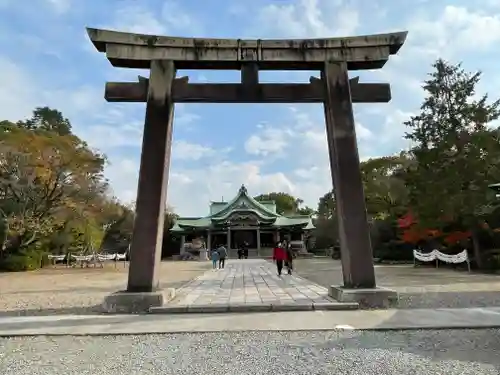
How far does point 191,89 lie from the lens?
9.62 meters

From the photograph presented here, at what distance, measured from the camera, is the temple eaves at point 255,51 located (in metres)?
9.46

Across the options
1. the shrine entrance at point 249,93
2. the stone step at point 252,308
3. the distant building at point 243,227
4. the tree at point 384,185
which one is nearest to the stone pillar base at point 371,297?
the shrine entrance at point 249,93

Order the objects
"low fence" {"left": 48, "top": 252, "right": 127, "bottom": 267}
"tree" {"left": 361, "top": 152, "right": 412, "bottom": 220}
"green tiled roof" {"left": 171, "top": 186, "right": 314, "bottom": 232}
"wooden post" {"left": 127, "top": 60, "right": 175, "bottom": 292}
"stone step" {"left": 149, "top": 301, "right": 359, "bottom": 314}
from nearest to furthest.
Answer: "stone step" {"left": 149, "top": 301, "right": 359, "bottom": 314}
"wooden post" {"left": 127, "top": 60, "right": 175, "bottom": 292}
"low fence" {"left": 48, "top": 252, "right": 127, "bottom": 267}
"tree" {"left": 361, "top": 152, "right": 412, "bottom": 220}
"green tiled roof" {"left": 171, "top": 186, "right": 314, "bottom": 232}

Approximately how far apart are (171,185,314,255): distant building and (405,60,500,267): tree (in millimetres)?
23832

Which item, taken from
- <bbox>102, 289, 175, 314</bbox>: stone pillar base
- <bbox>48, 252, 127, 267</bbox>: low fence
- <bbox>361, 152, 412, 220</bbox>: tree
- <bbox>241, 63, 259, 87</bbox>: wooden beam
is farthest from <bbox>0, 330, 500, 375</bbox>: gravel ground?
<bbox>361, 152, 412, 220</bbox>: tree

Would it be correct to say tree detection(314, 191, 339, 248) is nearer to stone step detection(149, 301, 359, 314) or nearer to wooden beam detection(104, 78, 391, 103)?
wooden beam detection(104, 78, 391, 103)

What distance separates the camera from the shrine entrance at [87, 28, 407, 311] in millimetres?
8992

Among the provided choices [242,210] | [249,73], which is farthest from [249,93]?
[242,210]

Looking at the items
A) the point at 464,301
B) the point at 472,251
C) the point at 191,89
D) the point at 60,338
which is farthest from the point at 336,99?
the point at 472,251

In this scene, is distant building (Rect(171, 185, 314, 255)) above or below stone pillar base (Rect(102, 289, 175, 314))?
above

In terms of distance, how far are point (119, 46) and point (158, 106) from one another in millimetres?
1523

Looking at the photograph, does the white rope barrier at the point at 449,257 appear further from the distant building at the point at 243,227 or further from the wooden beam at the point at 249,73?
the distant building at the point at 243,227

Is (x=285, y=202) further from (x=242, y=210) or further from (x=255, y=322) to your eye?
(x=255, y=322)

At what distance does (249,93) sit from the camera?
31.8ft
